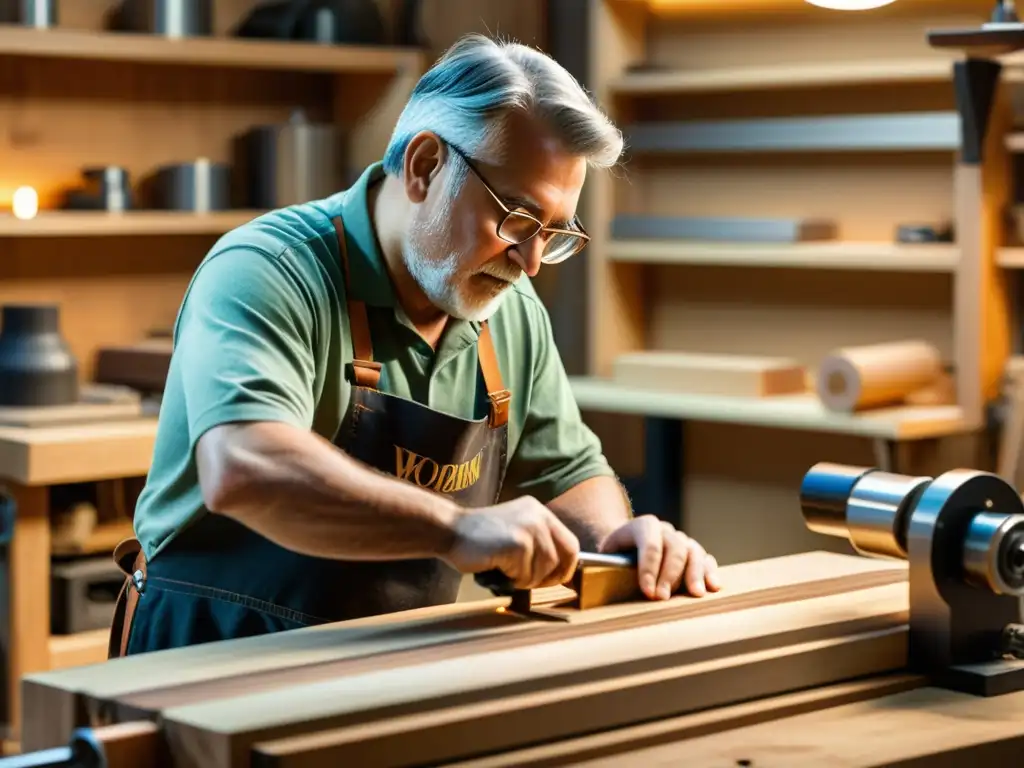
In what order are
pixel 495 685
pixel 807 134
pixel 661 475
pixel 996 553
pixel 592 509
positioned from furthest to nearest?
pixel 661 475
pixel 807 134
pixel 592 509
pixel 996 553
pixel 495 685

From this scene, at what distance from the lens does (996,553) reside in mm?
1813

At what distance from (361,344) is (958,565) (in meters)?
0.82

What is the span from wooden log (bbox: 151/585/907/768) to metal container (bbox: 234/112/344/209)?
302 centimetres

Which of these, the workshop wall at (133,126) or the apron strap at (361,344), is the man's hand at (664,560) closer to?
the apron strap at (361,344)

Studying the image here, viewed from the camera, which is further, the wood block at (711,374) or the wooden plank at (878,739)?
the wood block at (711,374)

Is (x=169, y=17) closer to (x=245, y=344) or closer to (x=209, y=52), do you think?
(x=209, y=52)

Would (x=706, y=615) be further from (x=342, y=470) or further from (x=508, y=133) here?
(x=508, y=133)

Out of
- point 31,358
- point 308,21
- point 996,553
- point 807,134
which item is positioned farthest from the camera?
point 308,21

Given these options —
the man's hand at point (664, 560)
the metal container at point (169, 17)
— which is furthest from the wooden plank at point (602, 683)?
the metal container at point (169, 17)

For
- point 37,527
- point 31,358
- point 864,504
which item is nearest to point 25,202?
point 31,358

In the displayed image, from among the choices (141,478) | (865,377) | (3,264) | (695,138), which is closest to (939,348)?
(865,377)

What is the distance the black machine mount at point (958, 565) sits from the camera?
1.83m

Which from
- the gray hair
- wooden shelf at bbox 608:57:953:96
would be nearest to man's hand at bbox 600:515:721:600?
the gray hair

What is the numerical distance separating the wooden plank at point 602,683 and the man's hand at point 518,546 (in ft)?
0.37
